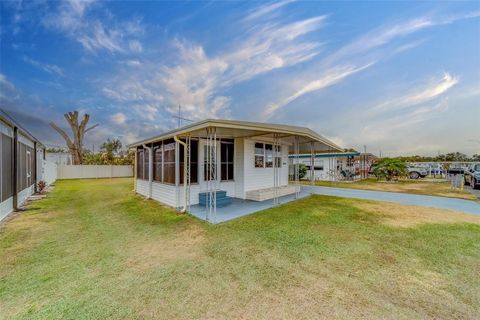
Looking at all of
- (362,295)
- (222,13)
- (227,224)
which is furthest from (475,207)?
(222,13)

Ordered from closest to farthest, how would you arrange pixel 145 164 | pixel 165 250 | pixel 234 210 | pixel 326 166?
pixel 165 250, pixel 234 210, pixel 145 164, pixel 326 166

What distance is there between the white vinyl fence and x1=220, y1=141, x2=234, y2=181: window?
19788mm

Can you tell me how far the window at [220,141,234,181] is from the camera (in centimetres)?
848

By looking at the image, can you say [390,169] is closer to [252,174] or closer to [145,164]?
[252,174]

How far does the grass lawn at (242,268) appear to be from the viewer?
89.1 inches

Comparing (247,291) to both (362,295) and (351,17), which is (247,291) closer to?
(362,295)

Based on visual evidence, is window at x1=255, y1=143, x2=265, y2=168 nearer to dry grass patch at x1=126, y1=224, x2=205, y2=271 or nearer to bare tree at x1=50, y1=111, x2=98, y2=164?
dry grass patch at x1=126, y1=224, x2=205, y2=271

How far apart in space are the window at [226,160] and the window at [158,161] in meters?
2.58

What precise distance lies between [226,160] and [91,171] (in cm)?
2021

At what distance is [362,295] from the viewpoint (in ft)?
8.14

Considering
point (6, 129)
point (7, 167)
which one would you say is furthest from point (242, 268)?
point (6, 129)

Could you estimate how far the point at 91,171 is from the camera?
21.6 metres

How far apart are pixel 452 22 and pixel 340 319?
1208cm

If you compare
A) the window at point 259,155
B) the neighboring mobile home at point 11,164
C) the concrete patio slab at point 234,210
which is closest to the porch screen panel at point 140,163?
the neighboring mobile home at point 11,164
